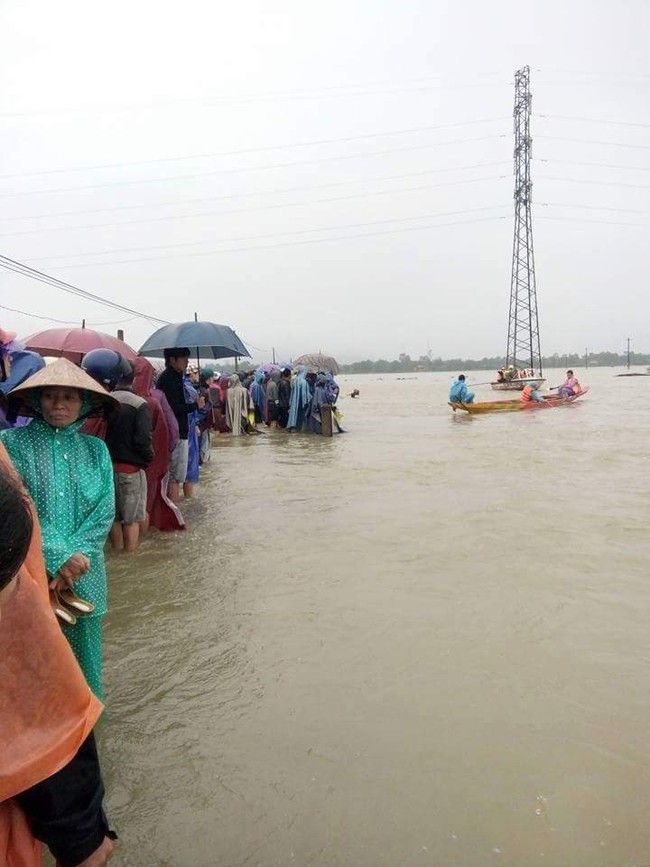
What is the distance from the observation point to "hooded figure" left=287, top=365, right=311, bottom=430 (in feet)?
46.7

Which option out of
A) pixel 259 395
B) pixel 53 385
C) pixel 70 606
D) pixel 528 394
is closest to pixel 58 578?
pixel 70 606

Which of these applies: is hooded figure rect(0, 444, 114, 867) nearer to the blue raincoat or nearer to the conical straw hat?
the conical straw hat

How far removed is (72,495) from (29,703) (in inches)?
40.8

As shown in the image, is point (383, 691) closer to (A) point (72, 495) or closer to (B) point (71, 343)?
(A) point (72, 495)

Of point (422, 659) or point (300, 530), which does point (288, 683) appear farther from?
point (300, 530)

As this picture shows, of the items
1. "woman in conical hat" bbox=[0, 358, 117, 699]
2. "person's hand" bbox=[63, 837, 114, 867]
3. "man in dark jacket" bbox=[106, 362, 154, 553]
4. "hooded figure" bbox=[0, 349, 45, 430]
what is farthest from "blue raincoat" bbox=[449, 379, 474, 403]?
"person's hand" bbox=[63, 837, 114, 867]

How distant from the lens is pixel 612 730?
2.55 meters

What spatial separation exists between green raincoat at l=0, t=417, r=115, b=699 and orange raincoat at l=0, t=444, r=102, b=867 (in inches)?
31.2

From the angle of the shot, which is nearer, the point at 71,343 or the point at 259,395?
the point at 71,343

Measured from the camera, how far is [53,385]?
2.40 metres

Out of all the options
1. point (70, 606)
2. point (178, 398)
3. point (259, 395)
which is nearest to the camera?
point (70, 606)

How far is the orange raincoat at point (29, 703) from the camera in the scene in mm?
1392

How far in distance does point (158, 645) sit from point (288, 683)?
0.89m

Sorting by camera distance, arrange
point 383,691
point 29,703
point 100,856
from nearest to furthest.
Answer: point 29,703
point 100,856
point 383,691
